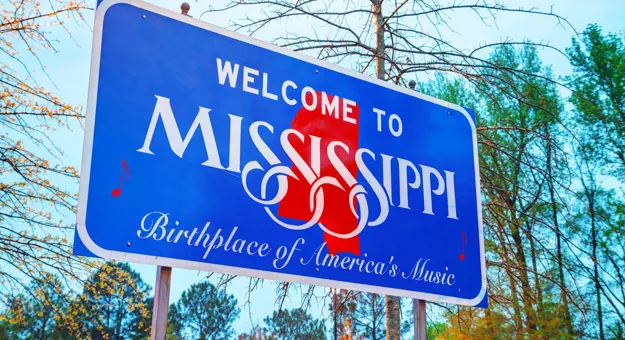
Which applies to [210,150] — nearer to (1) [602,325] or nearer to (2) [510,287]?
(2) [510,287]

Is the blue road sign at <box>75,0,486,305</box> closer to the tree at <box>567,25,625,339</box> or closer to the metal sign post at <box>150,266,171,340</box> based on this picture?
the metal sign post at <box>150,266,171,340</box>

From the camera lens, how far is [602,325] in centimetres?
1625

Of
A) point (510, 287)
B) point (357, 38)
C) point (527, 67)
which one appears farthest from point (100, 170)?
point (527, 67)

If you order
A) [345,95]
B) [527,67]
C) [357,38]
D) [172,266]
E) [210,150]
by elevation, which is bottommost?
[172,266]

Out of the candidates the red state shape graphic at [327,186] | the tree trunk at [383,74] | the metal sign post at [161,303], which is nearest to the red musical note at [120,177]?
the metal sign post at [161,303]

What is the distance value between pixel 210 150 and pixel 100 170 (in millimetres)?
360

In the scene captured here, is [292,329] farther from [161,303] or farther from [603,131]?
[161,303]

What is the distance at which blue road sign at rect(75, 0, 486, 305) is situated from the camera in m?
2.03

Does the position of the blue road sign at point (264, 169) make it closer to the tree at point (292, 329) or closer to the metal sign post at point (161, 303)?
the metal sign post at point (161, 303)

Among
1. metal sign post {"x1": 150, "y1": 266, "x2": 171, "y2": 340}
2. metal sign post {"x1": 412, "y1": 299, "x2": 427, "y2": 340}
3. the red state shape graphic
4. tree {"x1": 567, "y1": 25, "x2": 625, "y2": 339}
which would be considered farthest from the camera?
tree {"x1": 567, "y1": 25, "x2": 625, "y2": 339}

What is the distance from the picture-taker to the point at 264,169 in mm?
2277

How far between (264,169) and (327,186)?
0.26 meters

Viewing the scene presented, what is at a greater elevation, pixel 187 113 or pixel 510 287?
pixel 510 287

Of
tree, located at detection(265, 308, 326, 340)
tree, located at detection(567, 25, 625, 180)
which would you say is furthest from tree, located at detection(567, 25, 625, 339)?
tree, located at detection(265, 308, 326, 340)
